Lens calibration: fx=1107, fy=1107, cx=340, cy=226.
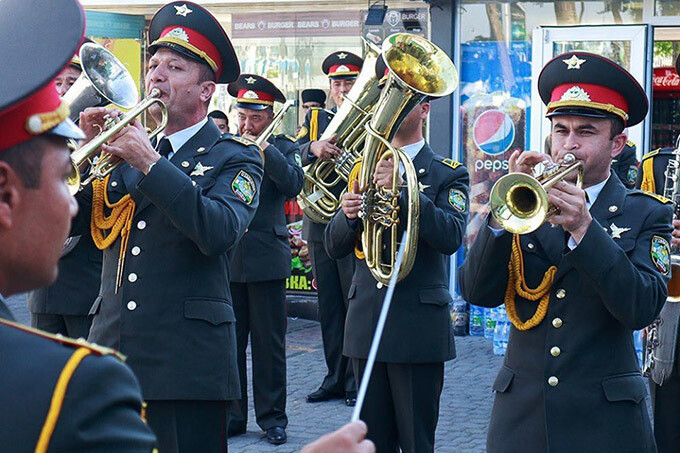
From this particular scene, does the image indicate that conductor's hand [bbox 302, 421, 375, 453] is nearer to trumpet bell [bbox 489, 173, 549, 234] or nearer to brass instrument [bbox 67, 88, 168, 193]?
trumpet bell [bbox 489, 173, 549, 234]

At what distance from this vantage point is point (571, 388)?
3.58 meters

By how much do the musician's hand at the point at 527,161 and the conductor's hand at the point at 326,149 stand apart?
349cm

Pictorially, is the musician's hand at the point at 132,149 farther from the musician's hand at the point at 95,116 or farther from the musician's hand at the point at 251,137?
the musician's hand at the point at 251,137

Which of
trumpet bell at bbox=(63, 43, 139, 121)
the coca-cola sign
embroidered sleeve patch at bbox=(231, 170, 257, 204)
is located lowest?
embroidered sleeve patch at bbox=(231, 170, 257, 204)

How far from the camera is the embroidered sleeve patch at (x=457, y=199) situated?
525cm

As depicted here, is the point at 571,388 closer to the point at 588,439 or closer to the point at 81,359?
the point at 588,439

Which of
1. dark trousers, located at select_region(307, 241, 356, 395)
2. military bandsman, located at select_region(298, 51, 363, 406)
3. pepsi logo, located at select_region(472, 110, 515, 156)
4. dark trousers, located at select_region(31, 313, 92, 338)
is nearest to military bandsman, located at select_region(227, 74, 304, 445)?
military bandsman, located at select_region(298, 51, 363, 406)

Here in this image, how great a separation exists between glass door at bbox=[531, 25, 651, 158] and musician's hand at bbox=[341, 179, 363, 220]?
4.51 meters

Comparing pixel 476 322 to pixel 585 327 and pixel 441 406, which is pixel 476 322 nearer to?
pixel 441 406

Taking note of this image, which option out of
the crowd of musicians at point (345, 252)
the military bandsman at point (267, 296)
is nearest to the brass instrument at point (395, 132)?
the crowd of musicians at point (345, 252)

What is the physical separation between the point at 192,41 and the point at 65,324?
183 cm

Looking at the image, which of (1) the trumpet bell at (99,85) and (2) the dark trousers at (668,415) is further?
(2) the dark trousers at (668,415)

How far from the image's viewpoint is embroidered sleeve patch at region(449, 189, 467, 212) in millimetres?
5250

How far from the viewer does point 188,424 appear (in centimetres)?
418
